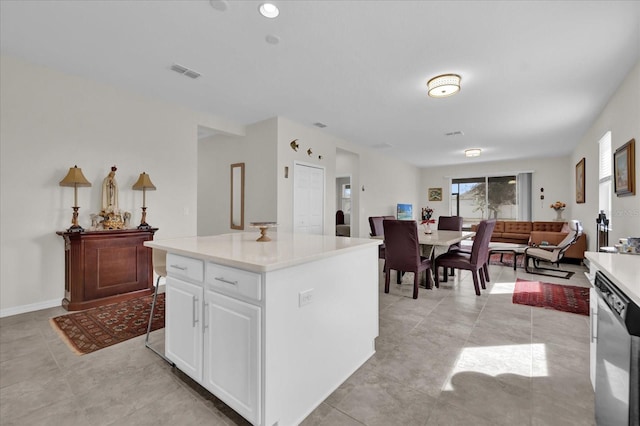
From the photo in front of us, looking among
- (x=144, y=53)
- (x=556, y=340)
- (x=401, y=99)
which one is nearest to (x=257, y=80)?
(x=144, y=53)

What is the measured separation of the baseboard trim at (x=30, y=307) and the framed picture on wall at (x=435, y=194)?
9.94 metres

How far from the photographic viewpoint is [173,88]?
3.66 metres

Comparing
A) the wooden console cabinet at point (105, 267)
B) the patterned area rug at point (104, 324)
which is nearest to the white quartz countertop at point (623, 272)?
the patterned area rug at point (104, 324)

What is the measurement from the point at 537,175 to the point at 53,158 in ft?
35.6

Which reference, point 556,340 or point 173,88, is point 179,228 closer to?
point 173,88

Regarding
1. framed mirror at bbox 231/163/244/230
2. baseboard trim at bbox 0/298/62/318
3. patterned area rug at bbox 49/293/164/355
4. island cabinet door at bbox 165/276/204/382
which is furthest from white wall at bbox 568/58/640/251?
baseboard trim at bbox 0/298/62/318

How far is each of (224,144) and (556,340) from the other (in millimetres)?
5700

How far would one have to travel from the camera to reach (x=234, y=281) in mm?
1389

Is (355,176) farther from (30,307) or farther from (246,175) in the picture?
(30,307)

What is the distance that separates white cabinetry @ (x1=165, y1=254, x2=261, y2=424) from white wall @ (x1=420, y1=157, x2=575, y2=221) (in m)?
9.01

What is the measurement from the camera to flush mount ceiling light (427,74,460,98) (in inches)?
126

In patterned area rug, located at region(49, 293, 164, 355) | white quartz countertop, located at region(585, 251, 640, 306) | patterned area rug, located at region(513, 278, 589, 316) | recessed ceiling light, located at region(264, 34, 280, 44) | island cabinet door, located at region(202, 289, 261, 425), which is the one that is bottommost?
patterned area rug, located at region(49, 293, 164, 355)

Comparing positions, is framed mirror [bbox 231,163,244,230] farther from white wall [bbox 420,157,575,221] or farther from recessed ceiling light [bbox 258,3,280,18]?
white wall [bbox 420,157,575,221]

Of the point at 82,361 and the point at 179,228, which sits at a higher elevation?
the point at 179,228
